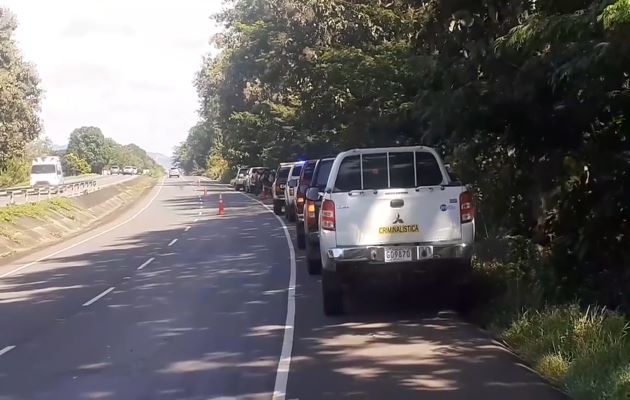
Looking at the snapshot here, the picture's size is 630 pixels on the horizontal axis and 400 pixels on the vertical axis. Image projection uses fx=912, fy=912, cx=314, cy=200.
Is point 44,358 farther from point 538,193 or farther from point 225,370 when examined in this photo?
point 538,193

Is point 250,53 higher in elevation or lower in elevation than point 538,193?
higher

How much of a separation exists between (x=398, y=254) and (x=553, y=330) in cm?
256

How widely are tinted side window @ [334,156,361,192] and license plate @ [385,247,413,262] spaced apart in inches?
52.5

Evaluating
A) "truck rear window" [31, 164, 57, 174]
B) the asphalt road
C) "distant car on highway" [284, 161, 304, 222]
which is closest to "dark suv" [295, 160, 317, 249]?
the asphalt road

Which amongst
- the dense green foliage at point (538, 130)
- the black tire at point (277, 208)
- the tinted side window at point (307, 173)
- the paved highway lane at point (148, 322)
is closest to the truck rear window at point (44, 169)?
the black tire at point (277, 208)

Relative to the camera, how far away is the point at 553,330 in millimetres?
8906

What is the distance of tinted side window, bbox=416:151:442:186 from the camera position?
11.9 m

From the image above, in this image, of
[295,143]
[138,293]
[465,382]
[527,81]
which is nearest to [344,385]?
[465,382]

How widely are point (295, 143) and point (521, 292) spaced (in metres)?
33.6

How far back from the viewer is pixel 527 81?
10.2 m

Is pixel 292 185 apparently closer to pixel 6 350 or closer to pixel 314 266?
pixel 314 266

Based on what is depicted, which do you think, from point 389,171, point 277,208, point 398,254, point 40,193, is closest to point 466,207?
point 398,254

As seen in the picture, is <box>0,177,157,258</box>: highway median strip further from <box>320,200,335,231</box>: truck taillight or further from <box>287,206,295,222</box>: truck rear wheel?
<box>320,200,335,231</box>: truck taillight

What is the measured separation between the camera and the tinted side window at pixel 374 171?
39.5 feet
